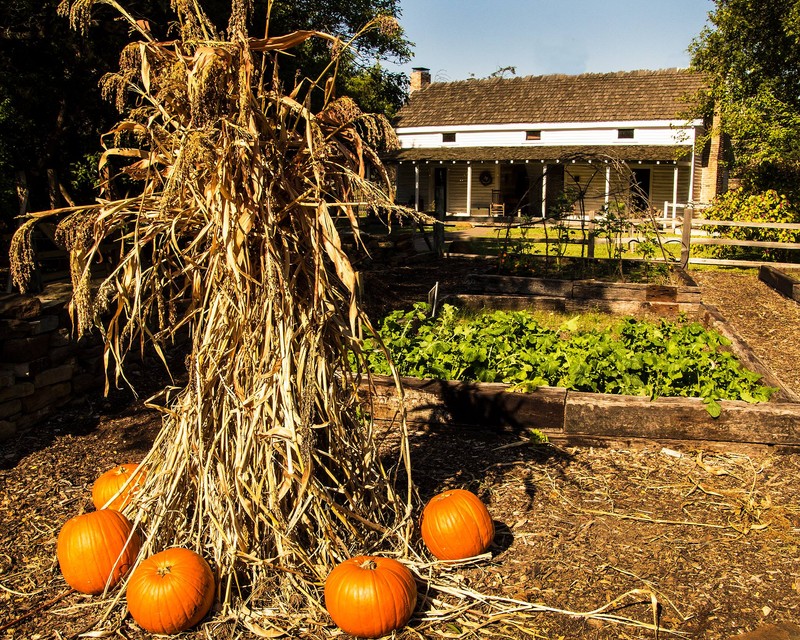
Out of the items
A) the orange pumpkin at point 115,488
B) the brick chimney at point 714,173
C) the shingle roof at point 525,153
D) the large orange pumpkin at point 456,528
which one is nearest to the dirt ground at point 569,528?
the large orange pumpkin at point 456,528

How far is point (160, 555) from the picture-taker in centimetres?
304

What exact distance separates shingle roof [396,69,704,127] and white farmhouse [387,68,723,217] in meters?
0.04

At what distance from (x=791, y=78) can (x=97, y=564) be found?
17842 millimetres

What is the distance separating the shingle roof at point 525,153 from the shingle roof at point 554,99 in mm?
1205

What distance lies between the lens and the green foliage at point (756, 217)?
50.0ft

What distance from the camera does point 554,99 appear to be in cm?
3088

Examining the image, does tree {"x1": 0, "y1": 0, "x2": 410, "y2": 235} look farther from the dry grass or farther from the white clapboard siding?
the white clapboard siding

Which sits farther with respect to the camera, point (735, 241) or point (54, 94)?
point (735, 241)

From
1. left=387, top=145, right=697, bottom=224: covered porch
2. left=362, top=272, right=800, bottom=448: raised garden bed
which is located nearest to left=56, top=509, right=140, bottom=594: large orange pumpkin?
left=362, top=272, right=800, bottom=448: raised garden bed

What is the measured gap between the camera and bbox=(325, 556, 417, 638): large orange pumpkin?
9.44 feet

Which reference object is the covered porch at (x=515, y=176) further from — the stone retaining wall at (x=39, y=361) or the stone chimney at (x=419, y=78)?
the stone retaining wall at (x=39, y=361)

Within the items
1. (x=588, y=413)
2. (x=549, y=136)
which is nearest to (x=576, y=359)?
(x=588, y=413)

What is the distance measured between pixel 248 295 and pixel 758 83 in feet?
55.8

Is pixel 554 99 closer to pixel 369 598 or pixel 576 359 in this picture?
pixel 576 359
